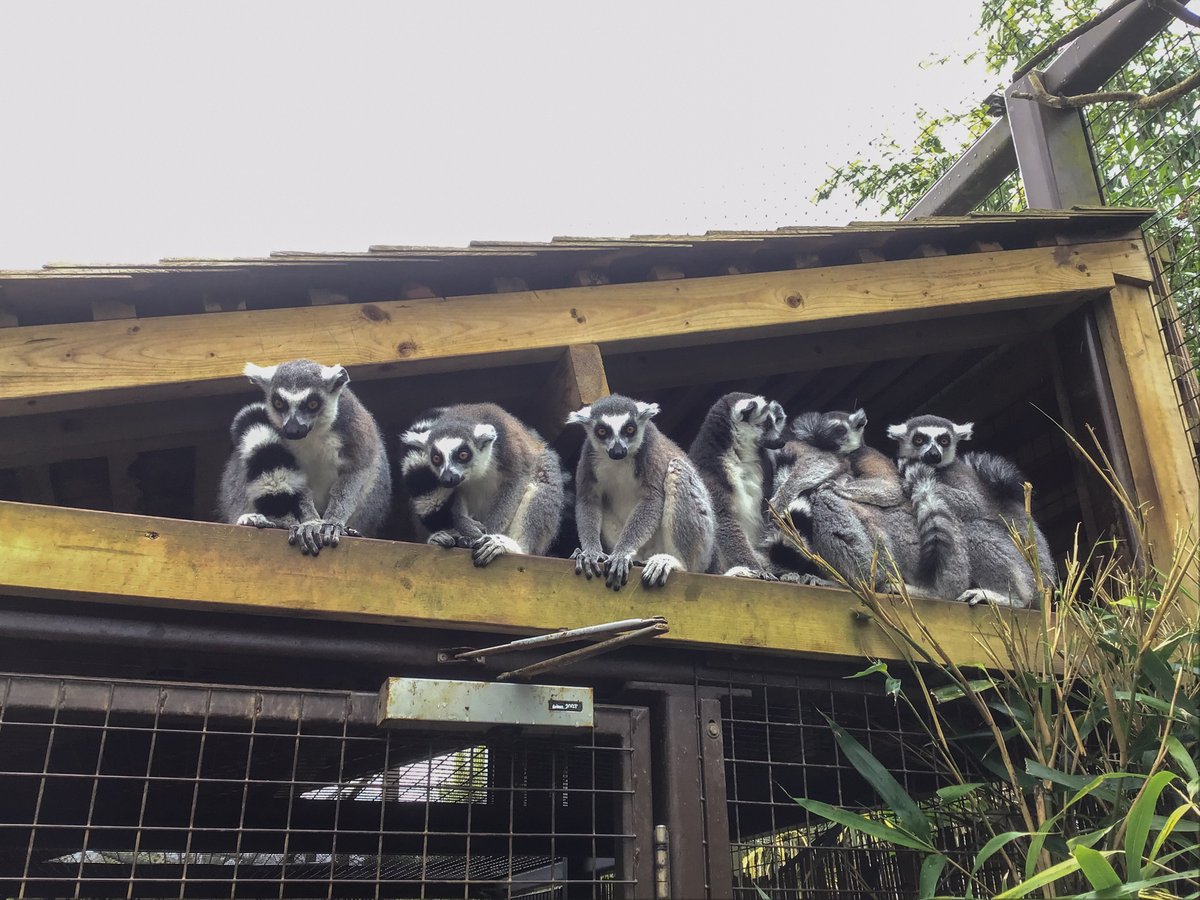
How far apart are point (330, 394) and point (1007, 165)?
4.56m

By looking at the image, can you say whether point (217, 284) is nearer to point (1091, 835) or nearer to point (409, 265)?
point (409, 265)

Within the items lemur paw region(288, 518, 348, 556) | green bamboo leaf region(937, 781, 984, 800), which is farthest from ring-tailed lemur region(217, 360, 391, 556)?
green bamboo leaf region(937, 781, 984, 800)

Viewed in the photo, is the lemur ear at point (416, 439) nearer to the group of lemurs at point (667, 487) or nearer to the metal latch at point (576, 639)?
the group of lemurs at point (667, 487)

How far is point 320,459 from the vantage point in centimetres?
464

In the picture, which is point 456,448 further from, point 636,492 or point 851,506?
point 851,506

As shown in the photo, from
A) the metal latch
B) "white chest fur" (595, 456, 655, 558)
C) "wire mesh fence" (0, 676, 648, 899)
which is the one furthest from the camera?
"white chest fur" (595, 456, 655, 558)

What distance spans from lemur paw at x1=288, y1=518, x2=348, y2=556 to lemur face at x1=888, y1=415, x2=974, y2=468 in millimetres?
3486

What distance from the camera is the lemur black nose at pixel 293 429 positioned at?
4.30 m

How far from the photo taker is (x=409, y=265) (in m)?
4.17

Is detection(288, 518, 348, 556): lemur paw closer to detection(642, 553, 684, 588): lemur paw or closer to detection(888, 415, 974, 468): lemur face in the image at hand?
detection(642, 553, 684, 588): lemur paw

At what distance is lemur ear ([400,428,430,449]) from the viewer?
15.7 feet

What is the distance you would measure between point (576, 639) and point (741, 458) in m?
2.83

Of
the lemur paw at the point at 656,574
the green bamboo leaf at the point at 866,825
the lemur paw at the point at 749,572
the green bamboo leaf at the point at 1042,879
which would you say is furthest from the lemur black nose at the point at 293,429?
the green bamboo leaf at the point at 1042,879

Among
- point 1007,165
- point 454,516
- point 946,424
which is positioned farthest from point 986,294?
point 454,516
